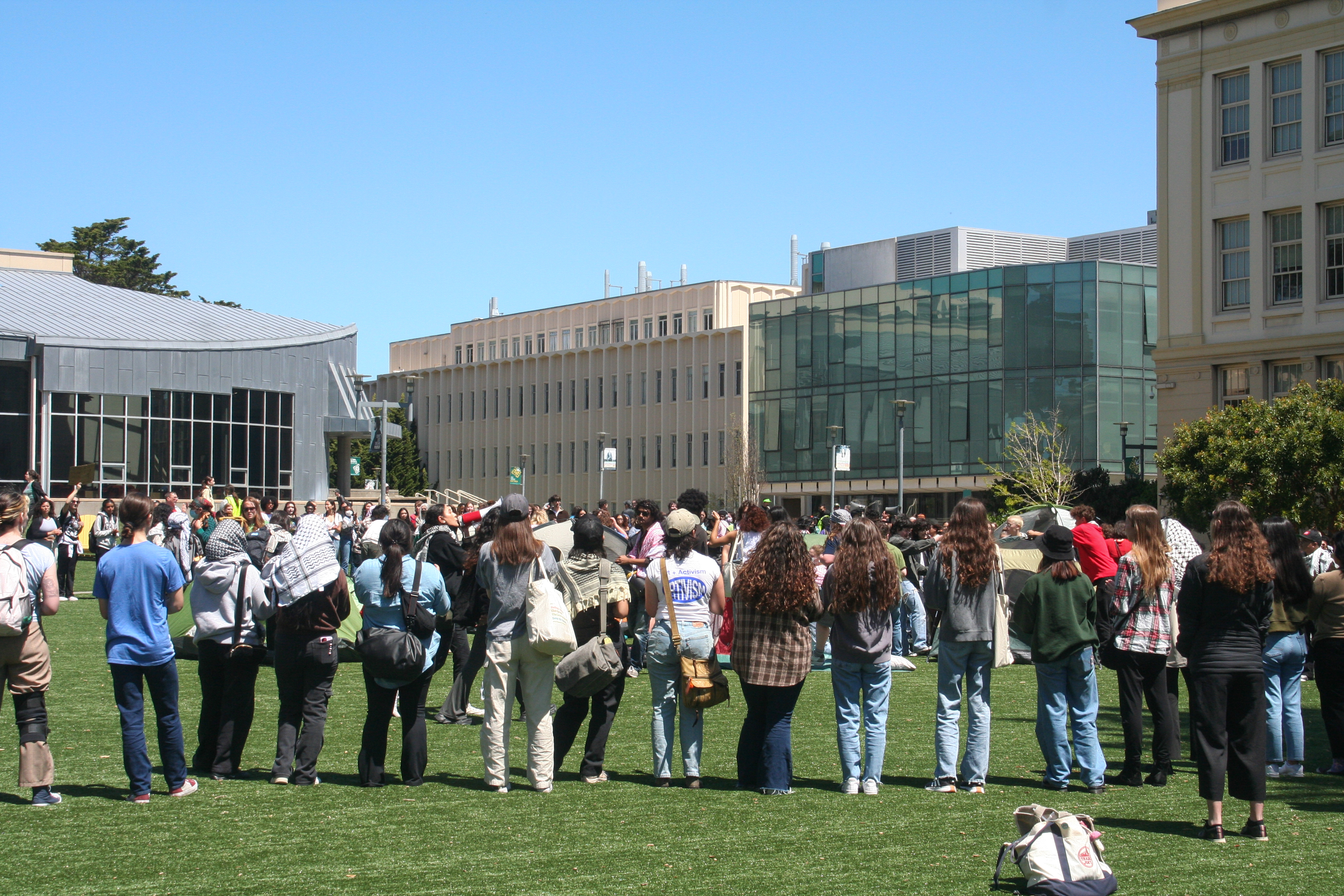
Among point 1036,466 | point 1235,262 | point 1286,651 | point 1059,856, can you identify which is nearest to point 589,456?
point 1036,466

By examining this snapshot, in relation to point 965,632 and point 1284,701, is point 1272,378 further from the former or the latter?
point 965,632

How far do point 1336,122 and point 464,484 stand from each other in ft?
209

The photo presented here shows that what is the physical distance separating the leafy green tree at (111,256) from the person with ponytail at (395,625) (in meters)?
85.7

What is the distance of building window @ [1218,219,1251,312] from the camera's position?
35.3m

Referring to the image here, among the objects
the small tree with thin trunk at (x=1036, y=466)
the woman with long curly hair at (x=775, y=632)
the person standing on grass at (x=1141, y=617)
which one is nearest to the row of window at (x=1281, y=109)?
the small tree with thin trunk at (x=1036, y=466)

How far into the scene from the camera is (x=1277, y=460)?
2803 cm

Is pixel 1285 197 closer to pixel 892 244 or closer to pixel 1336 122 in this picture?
pixel 1336 122

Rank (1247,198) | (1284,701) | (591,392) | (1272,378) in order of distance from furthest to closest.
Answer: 1. (591,392)
2. (1247,198)
3. (1272,378)
4. (1284,701)

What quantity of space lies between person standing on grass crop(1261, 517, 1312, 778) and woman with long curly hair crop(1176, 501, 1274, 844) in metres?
1.24

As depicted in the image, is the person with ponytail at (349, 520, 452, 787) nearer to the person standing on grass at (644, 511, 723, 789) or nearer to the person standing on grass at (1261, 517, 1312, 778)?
the person standing on grass at (644, 511, 723, 789)

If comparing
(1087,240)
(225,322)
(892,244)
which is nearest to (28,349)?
(225,322)

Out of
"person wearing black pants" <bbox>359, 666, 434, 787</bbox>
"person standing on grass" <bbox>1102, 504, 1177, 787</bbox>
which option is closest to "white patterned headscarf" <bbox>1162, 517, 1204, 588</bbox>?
"person standing on grass" <bbox>1102, 504, 1177, 787</bbox>

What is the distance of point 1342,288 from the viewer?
33500mm

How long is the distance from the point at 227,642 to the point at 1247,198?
105ft
